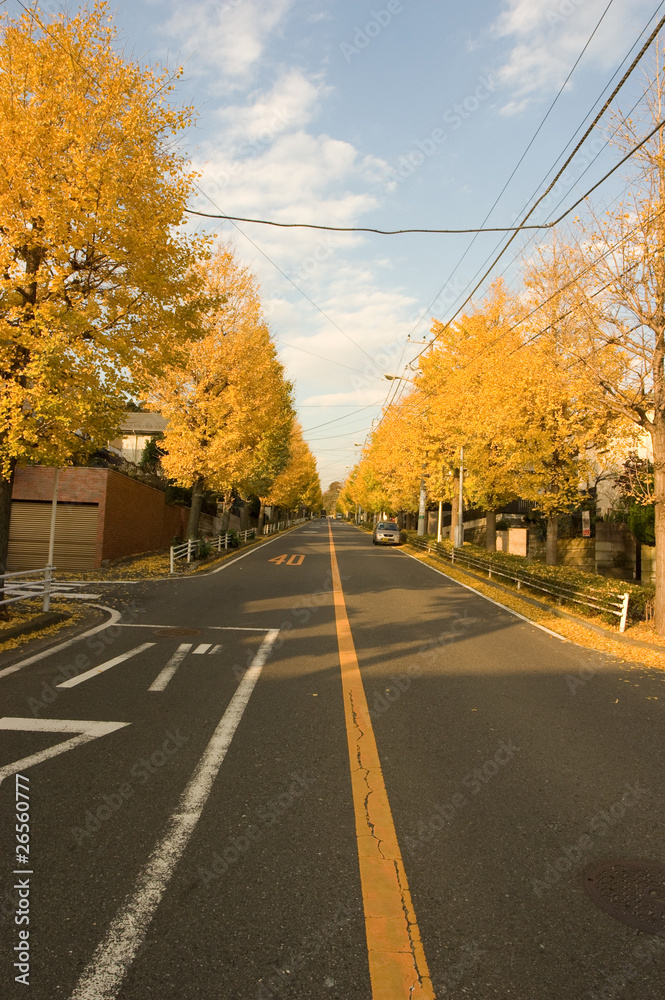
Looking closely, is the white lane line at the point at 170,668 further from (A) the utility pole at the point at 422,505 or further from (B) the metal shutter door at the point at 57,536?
(A) the utility pole at the point at 422,505

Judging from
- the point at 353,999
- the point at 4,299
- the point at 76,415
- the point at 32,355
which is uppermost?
the point at 4,299

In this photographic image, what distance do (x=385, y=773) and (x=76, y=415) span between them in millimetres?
6803

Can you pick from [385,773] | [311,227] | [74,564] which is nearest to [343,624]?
[385,773]

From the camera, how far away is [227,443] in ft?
70.8

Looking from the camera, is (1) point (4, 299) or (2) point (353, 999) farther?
(1) point (4, 299)

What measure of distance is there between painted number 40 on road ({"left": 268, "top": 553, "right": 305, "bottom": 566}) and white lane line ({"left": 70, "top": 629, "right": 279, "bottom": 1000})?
17.8 meters

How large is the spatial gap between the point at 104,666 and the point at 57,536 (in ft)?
42.9

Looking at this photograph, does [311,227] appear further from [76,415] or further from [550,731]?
[550,731]

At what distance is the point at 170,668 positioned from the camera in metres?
7.41

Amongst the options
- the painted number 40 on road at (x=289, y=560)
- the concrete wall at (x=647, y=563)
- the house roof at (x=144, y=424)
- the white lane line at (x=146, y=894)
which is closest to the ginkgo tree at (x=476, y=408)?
the concrete wall at (x=647, y=563)

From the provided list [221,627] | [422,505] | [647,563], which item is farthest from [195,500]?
[422,505]

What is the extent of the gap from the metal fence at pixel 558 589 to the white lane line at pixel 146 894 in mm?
8487

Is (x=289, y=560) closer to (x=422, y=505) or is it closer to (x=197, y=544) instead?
(x=197, y=544)

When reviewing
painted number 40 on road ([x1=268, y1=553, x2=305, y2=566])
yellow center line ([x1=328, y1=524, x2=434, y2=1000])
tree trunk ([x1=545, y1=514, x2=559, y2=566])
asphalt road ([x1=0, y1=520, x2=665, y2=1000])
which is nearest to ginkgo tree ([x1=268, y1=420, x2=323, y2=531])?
painted number 40 on road ([x1=268, y1=553, x2=305, y2=566])
